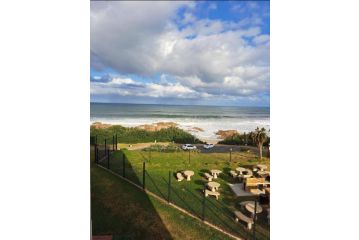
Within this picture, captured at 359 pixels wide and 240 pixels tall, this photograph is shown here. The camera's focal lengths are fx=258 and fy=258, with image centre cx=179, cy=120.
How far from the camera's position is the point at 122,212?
5598mm

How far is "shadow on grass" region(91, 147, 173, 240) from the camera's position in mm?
4820

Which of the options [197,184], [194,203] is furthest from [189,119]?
[194,203]

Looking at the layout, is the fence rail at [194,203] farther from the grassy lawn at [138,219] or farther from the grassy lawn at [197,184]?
the grassy lawn at [138,219]

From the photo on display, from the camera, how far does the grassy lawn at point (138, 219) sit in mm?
4785

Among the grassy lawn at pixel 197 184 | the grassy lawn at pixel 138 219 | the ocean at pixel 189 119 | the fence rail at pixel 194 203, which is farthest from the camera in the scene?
the ocean at pixel 189 119

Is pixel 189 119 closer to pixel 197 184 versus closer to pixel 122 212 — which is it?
pixel 197 184

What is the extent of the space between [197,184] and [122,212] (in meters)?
3.21

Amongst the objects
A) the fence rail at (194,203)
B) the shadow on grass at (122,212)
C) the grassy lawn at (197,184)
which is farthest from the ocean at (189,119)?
the shadow on grass at (122,212)

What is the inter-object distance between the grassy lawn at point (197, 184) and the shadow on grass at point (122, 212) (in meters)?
0.77

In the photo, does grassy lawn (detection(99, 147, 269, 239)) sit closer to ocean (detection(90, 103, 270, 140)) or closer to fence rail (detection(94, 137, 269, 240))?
fence rail (detection(94, 137, 269, 240))
